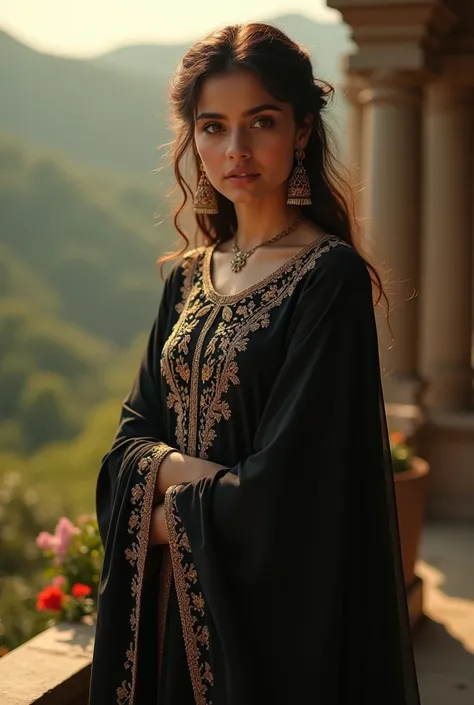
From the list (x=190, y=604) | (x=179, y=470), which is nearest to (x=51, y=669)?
(x=190, y=604)

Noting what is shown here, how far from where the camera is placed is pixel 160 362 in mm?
2453

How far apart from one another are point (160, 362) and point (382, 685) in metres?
0.88

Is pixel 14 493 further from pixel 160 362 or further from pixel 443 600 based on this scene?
pixel 160 362

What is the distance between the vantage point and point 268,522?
201 cm

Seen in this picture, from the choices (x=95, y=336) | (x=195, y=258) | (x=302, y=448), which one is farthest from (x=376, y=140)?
(x=95, y=336)

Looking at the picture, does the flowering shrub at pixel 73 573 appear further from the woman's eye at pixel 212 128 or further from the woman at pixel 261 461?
the woman's eye at pixel 212 128

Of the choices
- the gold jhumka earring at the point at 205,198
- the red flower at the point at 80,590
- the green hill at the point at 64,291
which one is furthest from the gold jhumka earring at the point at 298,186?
the green hill at the point at 64,291

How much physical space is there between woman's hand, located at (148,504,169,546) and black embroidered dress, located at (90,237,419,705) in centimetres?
2

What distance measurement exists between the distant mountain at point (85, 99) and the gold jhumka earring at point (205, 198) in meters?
29.4

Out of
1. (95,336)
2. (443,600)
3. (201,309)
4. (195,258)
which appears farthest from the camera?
(95,336)

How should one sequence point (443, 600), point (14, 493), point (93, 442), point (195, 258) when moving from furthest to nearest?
point (93, 442) < point (14, 493) < point (443, 600) < point (195, 258)

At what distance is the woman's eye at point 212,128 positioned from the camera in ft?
7.16

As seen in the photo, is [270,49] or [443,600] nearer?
[270,49]

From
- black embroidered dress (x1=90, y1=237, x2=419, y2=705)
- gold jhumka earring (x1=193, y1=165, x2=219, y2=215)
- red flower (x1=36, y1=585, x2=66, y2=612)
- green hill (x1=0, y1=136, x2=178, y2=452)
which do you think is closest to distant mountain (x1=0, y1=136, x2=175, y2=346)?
green hill (x1=0, y1=136, x2=178, y2=452)
